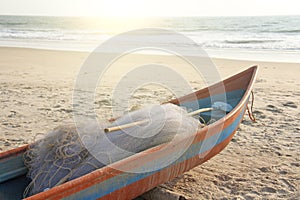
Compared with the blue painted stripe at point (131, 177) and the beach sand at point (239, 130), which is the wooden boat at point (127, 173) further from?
the beach sand at point (239, 130)

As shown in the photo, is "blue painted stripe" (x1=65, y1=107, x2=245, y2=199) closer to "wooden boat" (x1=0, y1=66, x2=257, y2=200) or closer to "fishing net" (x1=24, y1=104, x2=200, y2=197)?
"wooden boat" (x1=0, y1=66, x2=257, y2=200)

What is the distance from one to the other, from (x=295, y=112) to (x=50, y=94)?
4.67 m

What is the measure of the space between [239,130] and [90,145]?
280 centimetres

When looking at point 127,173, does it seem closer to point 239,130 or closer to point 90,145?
point 90,145

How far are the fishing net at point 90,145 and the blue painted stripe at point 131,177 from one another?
7.9 inches

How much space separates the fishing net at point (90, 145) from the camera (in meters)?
3.06

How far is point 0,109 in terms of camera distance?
649cm

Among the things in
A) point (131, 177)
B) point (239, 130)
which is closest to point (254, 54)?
point (239, 130)

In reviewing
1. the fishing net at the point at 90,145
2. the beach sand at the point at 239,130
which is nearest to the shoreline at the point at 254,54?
the beach sand at the point at 239,130

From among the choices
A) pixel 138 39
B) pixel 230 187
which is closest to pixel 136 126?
pixel 230 187

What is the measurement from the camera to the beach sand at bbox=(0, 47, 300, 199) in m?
3.81

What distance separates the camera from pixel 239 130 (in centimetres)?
542

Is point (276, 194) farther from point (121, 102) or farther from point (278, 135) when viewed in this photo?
point (121, 102)

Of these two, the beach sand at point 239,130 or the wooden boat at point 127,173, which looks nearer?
the wooden boat at point 127,173
